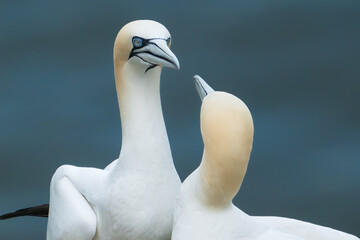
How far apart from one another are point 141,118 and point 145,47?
18.4 inches

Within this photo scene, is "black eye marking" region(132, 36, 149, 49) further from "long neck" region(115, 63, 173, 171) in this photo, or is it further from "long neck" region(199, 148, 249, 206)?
"long neck" region(199, 148, 249, 206)

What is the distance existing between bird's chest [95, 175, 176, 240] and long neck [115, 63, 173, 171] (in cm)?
11

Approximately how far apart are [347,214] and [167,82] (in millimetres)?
1803

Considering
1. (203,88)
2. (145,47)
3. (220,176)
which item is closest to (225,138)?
(220,176)

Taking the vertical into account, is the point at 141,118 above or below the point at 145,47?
below

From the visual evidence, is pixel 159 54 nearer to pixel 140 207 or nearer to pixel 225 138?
pixel 225 138

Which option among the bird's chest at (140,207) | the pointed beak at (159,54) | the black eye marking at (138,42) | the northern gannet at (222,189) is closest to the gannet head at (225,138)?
the northern gannet at (222,189)

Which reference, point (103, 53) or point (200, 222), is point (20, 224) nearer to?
point (103, 53)

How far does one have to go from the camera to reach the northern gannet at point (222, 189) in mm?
5262

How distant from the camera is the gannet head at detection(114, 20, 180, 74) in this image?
5.72 meters

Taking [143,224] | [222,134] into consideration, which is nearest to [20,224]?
[143,224]

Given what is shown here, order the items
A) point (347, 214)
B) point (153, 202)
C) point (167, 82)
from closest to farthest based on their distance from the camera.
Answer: point (153, 202) < point (347, 214) < point (167, 82)

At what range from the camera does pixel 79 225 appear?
243 inches

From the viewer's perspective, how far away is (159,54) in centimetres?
571
